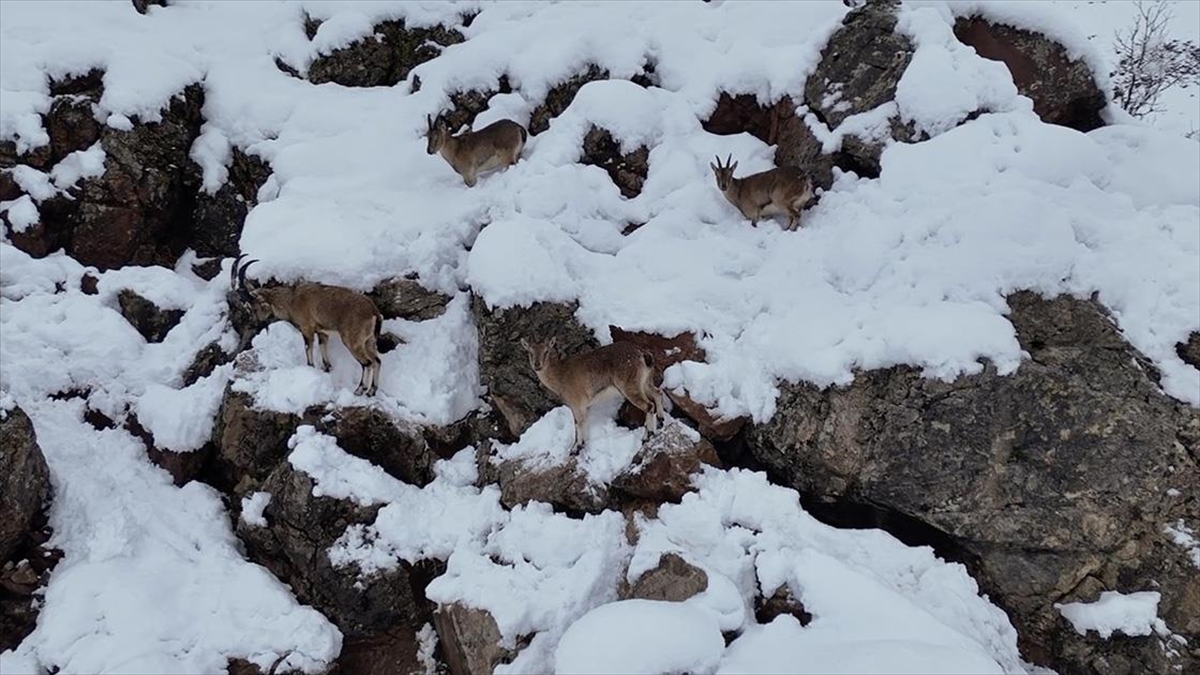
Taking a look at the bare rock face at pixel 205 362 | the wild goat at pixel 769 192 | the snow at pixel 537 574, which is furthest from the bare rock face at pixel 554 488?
the wild goat at pixel 769 192

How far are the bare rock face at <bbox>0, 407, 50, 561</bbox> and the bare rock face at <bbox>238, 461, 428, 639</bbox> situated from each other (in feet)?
6.78

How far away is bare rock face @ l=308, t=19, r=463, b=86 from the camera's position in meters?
14.7

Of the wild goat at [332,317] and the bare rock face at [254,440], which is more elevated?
the wild goat at [332,317]

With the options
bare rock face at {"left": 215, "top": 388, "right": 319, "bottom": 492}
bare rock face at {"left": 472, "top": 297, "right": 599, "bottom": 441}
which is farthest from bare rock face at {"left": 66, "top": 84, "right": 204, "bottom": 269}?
bare rock face at {"left": 472, "top": 297, "right": 599, "bottom": 441}

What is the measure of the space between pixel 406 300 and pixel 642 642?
5.56 metres

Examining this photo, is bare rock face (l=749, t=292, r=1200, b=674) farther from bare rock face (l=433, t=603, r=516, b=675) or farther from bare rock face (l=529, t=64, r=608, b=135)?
bare rock face (l=529, t=64, r=608, b=135)

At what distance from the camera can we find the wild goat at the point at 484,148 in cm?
1179

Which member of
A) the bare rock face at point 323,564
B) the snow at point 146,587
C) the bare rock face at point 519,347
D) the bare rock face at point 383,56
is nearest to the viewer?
the snow at point 146,587

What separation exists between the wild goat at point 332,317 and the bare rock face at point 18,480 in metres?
2.72

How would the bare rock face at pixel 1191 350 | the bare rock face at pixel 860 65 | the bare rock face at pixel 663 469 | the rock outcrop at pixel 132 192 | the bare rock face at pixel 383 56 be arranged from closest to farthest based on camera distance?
the bare rock face at pixel 1191 350
the bare rock face at pixel 663 469
the bare rock face at pixel 860 65
the rock outcrop at pixel 132 192
the bare rock face at pixel 383 56

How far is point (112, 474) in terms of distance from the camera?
9.06 metres

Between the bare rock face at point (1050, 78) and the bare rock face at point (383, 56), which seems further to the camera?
the bare rock face at point (383, 56)

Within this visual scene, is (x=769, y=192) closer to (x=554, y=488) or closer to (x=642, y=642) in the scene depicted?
(x=554, y=488)

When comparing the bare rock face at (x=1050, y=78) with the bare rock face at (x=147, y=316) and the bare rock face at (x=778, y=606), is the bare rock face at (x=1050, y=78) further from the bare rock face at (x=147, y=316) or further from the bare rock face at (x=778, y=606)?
the bare rock face at (x=147, y=316)
